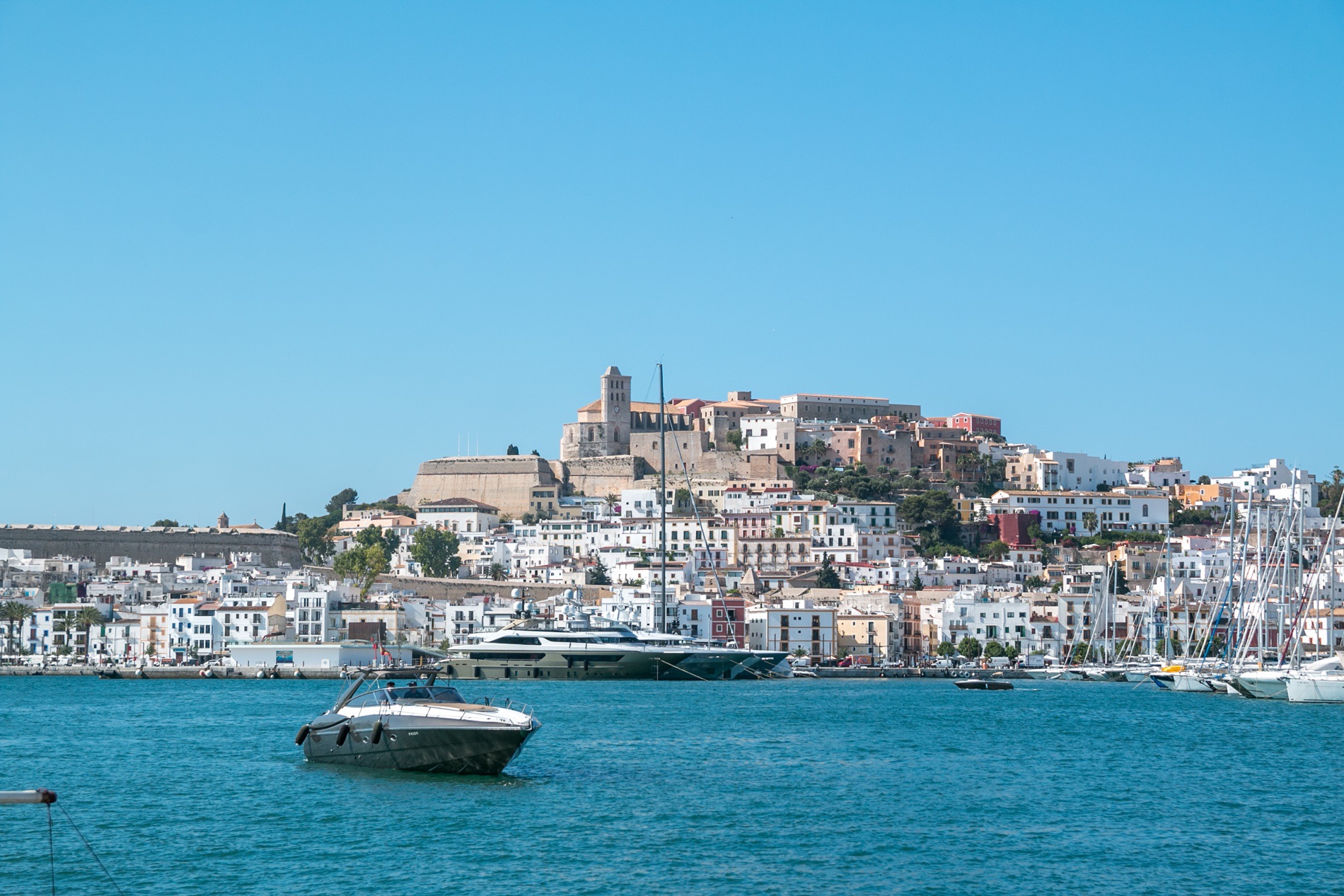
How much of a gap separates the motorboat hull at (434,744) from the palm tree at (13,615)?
195 feet

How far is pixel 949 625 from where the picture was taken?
78750 millimetres

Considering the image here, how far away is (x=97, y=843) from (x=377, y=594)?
64.5 meters

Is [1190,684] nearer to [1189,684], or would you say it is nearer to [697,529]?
[1189,684]

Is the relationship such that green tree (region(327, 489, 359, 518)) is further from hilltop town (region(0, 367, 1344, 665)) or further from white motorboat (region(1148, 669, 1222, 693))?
white motorboat (region(1148, 669, 1222, 693))

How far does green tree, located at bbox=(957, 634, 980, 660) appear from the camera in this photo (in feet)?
250

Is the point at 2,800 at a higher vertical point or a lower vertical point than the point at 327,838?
higher

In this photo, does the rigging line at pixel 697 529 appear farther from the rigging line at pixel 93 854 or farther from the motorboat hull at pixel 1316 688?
the rigging line at pixel 93 854

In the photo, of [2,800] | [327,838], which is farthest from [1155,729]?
[2,800]

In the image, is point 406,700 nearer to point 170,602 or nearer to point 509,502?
point 170,602

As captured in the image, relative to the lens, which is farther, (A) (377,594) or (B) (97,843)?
(A) (377,594)

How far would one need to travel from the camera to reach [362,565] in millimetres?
94625

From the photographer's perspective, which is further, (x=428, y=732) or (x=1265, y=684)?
(x=1265, y=684)

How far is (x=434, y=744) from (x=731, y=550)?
227 feet

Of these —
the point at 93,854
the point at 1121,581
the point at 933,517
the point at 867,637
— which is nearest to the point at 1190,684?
the point at 867,637
